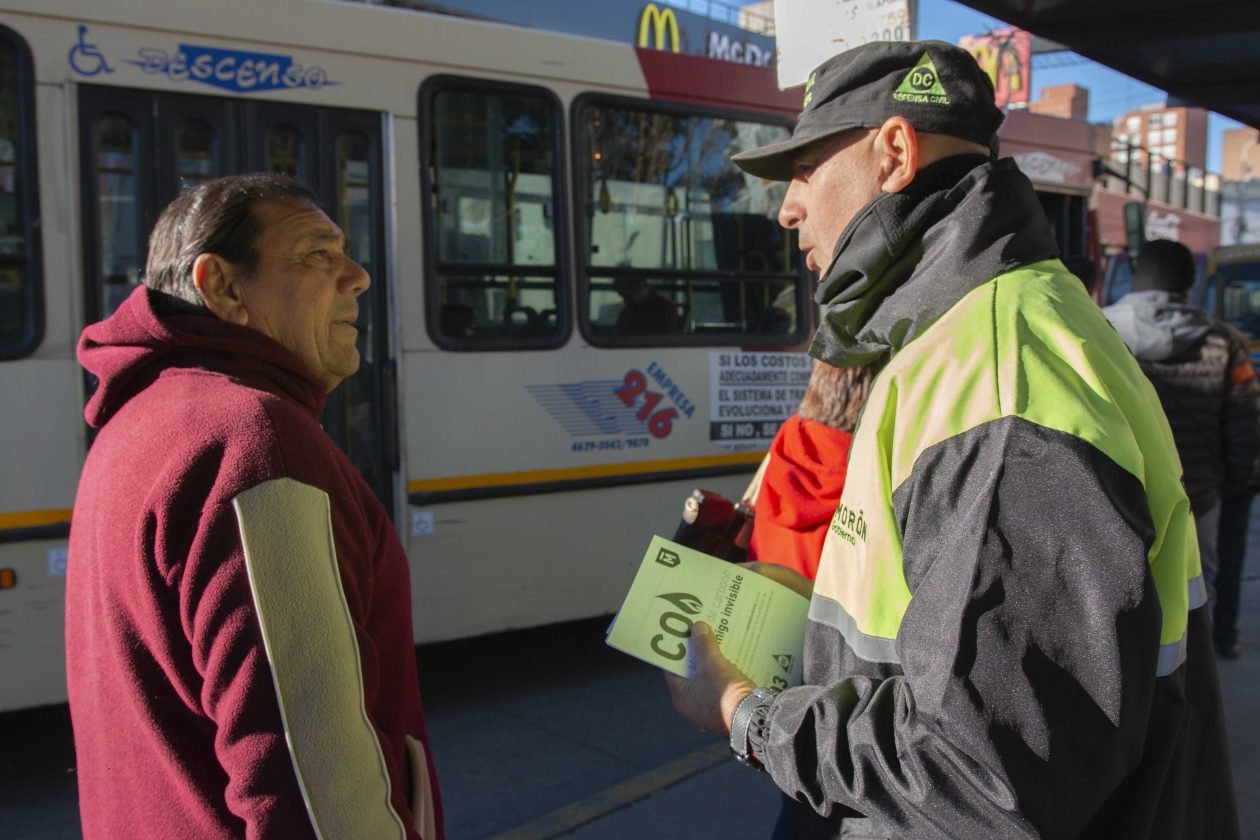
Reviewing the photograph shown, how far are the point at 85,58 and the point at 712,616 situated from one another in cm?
355

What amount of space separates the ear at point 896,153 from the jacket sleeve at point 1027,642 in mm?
471

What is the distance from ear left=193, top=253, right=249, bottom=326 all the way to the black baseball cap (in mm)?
874

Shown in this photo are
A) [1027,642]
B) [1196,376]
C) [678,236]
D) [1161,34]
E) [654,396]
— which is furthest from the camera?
[678,236]

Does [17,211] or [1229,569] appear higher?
[17,211]

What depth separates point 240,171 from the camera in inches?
172

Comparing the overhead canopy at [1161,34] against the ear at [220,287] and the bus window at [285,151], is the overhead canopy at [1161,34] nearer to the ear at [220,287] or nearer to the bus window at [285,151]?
the ear at [220,287]

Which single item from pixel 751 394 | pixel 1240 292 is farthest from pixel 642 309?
pixel 1240 292

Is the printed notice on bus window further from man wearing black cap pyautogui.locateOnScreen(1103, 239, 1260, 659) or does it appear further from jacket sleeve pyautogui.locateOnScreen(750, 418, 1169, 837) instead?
jacket sleeve pyautogui.locateOnScreen(750, 418, 1169, 837)

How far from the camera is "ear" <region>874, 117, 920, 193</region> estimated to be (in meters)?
1.53

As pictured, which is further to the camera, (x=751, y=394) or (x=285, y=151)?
(x=751, y=394)

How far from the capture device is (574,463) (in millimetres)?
5055

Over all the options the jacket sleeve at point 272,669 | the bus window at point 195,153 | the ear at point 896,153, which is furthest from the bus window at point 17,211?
the ear at point 896,153

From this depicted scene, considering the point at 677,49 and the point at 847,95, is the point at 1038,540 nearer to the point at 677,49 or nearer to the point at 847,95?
the point at 847,95

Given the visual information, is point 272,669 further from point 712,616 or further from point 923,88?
point 923,88
